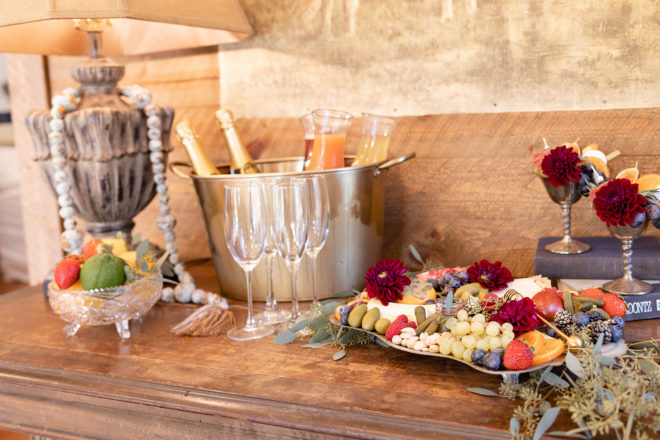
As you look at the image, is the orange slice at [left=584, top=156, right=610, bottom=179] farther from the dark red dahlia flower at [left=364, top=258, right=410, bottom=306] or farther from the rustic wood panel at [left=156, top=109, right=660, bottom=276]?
the dark red dahlia flower at [left=364, top=258, right=410, bottom=306]

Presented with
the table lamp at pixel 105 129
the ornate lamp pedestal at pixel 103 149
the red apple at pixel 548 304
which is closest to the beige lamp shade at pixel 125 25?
the table lamp at pixel 105 129

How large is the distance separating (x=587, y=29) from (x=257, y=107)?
66 cm

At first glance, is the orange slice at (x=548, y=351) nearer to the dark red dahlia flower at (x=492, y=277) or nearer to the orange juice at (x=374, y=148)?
the dark red dahlia flower at (x=492, y=277)

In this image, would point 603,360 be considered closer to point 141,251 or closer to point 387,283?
point 387,283

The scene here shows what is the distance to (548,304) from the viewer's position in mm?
778

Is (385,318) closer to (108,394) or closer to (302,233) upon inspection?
(302,233)

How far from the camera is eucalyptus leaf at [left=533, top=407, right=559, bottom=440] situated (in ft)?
1.95

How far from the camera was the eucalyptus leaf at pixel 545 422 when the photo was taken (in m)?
0.60

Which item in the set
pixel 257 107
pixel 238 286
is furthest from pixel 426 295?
pixel 257 107

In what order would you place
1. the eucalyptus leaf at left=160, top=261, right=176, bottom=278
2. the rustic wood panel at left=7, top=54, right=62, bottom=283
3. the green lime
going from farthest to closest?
the rustic wood panel at left=7, top=54, right=62, bottom=283, the eucalyptus leaf at left=160, top=261, right=176, bottom=278, the green lime

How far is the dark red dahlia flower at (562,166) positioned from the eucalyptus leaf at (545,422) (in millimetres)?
438

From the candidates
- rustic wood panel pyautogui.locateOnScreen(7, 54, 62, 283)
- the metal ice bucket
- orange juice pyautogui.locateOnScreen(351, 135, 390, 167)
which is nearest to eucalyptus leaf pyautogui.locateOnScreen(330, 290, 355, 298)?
the metal ice bucket

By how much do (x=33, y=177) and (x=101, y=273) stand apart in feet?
3.06

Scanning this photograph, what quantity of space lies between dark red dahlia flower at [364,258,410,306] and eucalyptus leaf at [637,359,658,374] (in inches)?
12.3
